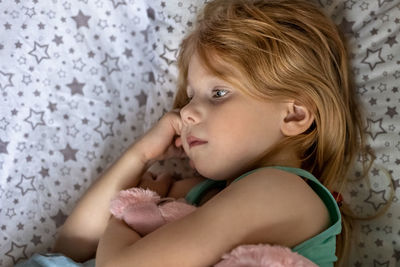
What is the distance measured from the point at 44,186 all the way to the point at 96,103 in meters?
0.27

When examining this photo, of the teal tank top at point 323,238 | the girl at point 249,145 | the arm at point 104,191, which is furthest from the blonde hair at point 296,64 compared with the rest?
the arm at point 104,191

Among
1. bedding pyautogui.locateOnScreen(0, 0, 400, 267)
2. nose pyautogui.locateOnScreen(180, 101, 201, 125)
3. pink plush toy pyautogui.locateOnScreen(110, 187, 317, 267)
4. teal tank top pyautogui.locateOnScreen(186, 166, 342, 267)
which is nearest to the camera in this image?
pink plush toy pyautogui.locateOnScreen(110, 187, 317, 267)

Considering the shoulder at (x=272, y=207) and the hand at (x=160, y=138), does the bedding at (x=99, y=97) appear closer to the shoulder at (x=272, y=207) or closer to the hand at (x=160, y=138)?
the hand at (x=160, y=138)

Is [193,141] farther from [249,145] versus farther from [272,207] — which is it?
[272,207]

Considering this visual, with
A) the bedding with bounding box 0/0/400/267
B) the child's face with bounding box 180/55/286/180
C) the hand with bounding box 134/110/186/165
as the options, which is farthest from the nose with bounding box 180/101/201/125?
the bedding with bounding box 0/0/400/267

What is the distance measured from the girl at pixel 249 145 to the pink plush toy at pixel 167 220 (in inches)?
1.0

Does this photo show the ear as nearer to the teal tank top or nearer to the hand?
the teal tank top

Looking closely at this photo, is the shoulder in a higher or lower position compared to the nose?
lower

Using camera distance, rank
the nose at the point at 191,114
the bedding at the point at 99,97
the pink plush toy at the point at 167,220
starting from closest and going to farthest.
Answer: the pink plush toy at the point at 167,220
the nose at the point at 191,114
the bedding at the point at 99,97

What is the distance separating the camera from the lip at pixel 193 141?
3.24 ft

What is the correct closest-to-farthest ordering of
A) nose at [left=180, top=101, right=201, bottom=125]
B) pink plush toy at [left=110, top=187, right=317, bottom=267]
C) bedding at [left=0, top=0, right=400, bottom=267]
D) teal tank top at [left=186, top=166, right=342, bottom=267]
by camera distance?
pink plush toy at [left=110, top=187, right=317, bottom=267] → teal tank top at [left=186, top=166, right=342, bottom=267] → nose at [left=180, top=101, right=201, bottom=125] → bedding at [left=0, top=0, right=400, bottom=267]

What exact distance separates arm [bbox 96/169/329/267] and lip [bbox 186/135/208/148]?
0.17 metres

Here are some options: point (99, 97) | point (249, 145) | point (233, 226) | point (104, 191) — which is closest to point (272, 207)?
point (233, 226)

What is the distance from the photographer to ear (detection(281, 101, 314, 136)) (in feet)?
3.28
